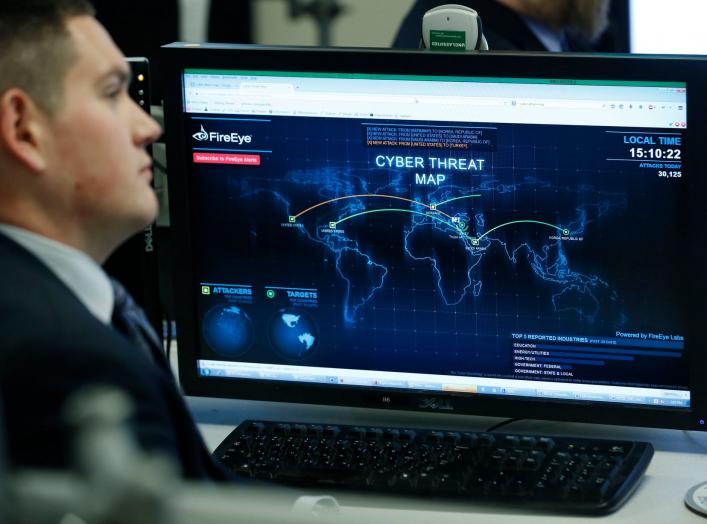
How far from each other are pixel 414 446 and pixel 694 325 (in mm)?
373

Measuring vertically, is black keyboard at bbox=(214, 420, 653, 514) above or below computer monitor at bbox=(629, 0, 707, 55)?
below

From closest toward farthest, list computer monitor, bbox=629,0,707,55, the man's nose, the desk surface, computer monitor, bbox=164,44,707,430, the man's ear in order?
the man's ear
the man's nose
the desk surface
computer monitor, bbox=164,44,707,430
computer monitor, bbox=629,0,707,55

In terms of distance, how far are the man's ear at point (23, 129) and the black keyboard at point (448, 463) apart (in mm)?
527

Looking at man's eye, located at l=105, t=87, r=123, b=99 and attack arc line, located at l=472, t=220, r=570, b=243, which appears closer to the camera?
man's eye, located at l=105, t=87, r=123, b=99

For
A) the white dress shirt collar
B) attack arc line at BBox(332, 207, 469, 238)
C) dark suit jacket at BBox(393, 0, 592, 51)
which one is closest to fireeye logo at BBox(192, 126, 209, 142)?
attack arc line at BBox(332, 207, 469, 238)

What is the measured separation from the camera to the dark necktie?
119cm

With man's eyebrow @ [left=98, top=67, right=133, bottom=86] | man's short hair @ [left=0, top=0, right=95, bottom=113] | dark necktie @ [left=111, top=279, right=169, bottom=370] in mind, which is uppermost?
man's short hair @ [left=0, top=0, right=95, bottom=113]

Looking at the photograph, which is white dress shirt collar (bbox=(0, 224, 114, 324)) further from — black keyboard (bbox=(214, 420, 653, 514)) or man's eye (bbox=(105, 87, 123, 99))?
black keyboard (bbox=(214, 420, 653, 514))

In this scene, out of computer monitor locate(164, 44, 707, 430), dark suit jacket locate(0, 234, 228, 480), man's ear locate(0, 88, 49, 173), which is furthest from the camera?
computer monitor locate(164, 44, 707, 430)

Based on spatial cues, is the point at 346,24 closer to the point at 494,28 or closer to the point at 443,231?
the point at 494,28

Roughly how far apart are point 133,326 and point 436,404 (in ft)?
1.63

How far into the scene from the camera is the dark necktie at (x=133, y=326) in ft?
3.90

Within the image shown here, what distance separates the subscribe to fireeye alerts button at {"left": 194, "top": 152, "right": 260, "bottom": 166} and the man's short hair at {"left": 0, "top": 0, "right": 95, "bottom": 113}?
46cm

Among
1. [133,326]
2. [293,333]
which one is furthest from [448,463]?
[133,326]
